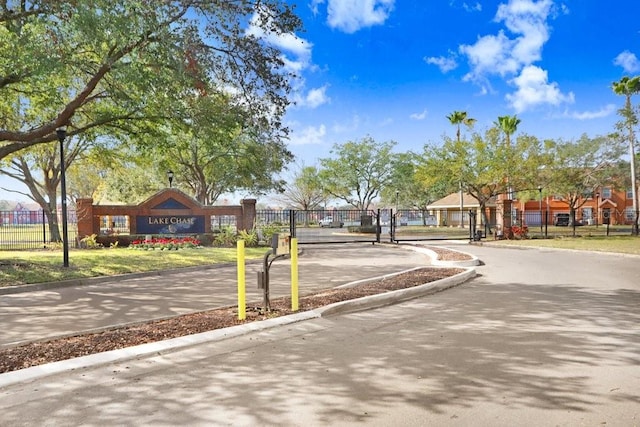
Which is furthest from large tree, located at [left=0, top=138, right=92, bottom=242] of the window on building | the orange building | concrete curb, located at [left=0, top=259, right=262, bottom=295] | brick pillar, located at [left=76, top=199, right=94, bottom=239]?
the window on building

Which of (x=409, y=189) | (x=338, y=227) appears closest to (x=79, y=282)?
(x=338, y=227)

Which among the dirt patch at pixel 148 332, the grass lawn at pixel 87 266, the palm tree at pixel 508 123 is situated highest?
the palm tree at pixel 508 123

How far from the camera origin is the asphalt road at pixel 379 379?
3.50 metres

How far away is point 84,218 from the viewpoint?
21.1 metres

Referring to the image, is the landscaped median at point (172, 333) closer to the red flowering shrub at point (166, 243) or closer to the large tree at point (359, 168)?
the red flowering shrub at point (166, 243)

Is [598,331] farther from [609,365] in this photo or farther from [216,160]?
[216,160]

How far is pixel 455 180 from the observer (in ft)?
97.5

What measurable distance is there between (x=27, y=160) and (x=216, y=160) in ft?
36.6

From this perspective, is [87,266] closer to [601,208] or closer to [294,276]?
[294,276]

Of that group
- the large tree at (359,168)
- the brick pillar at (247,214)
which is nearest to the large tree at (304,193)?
the large tree at (359,168)

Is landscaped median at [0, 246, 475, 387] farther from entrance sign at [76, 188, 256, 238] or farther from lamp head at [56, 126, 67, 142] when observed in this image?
entrance sign at [76, 188, 256, 238]

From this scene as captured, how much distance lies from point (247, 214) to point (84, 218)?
7776 millimetres

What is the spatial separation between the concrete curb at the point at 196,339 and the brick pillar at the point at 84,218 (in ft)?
58.5

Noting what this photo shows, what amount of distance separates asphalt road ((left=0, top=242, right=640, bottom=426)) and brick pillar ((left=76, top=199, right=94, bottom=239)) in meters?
18.3
